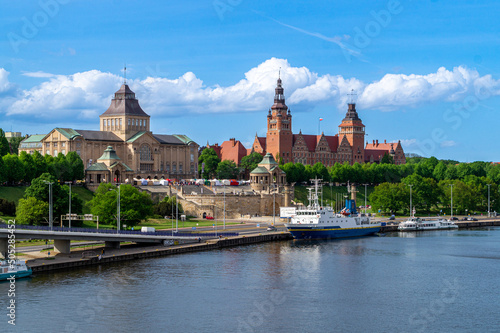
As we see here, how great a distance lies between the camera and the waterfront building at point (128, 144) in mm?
172625

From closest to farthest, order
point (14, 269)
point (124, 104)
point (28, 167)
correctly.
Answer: point (14, 269) → point (28, 167) → point (124, 104)

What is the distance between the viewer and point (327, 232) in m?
128

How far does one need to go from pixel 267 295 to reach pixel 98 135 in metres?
118

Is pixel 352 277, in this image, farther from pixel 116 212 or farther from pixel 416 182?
pixel 416 182

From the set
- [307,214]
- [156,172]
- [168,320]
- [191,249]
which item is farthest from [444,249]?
[156,172]

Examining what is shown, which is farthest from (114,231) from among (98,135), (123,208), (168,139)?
(168,139)

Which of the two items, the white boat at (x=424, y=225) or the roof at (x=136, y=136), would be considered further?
the roof at (x=136, y=136)

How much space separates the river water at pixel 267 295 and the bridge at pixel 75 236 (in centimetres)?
662

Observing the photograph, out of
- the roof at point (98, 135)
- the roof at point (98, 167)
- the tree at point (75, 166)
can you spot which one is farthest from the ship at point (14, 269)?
the roof at point (98, 135)

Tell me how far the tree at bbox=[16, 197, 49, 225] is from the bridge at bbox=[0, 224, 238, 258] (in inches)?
451

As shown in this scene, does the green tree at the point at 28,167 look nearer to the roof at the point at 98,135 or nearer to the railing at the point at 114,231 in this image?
the roof at the point at 98,135

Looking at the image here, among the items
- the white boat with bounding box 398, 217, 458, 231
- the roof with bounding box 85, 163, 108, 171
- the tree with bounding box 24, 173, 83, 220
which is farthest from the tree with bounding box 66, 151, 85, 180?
the white boat with bounding box 398, 217, 458, 231

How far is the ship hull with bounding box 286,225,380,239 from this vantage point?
123m

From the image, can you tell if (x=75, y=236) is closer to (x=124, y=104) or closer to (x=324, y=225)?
(x=324, y=225)
